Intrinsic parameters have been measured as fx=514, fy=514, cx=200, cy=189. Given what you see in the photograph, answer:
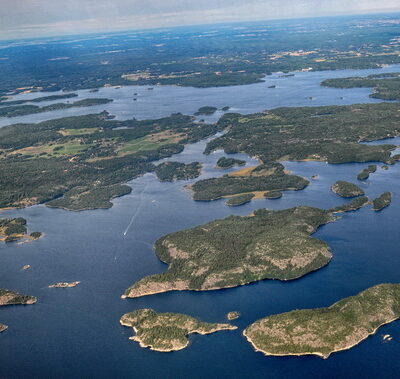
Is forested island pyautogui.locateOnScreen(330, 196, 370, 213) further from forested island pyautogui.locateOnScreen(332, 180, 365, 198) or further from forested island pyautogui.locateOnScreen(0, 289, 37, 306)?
forested island pyautogui.locateOnScreen(0, 289, 37, 306)

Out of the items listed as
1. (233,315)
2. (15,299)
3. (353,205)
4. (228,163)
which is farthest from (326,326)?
(228,163)

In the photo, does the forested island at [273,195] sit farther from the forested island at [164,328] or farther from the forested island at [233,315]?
the forested island at [164,328]

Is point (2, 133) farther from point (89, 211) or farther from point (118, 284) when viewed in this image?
point (118, 284)

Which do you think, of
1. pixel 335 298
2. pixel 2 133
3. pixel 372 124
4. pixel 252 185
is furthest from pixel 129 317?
pixel 2 133

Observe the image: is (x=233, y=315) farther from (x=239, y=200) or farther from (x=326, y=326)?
(x=239, y=200)

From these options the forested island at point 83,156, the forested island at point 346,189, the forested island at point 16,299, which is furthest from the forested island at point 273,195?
the forested island at point 16,299

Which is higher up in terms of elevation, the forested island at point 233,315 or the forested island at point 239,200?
the forested island at point 239,200
